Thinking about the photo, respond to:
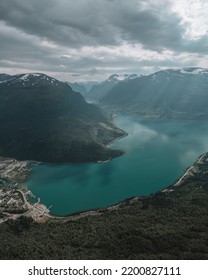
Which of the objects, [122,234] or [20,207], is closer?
[122,234]

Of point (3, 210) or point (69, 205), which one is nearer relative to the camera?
point (3, 210)

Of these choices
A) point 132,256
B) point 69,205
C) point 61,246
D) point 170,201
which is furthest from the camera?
point 69,205

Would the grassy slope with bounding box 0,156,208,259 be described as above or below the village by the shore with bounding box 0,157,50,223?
above

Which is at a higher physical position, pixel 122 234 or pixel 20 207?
pixel 122 234

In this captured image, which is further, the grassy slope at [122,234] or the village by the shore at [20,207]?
the village by the shore at [20,207]

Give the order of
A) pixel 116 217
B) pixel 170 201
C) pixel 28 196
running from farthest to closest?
pixel 28 196 < pixel 170 201 < pixel 116 217

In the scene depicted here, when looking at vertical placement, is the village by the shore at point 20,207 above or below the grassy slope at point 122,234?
below

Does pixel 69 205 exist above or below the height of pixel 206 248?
below

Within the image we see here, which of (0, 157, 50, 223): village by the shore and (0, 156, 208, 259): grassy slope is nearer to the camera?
(0, 156, 208, 259): grassy slope

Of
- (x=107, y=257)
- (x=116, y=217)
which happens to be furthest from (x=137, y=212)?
(x=107, y=257)

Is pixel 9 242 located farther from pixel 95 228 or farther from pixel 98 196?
pixel 98 196
